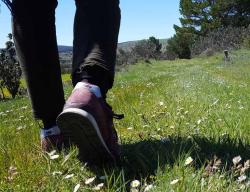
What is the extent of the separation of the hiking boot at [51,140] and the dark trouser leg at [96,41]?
0.42m

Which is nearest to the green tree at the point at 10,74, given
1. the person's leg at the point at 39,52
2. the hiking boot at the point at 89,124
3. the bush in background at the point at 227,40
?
the bush in background at the point at 227,40

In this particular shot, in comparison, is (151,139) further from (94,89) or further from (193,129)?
(94,89)

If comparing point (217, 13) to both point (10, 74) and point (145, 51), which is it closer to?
point (145, 51)

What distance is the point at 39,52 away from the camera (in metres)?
2.89

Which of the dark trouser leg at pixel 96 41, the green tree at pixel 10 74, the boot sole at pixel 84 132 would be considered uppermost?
the dark trouser leg at pixel 96 41

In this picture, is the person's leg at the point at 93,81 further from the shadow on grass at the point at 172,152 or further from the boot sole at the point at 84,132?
the shadow on grass at the point at 172,152

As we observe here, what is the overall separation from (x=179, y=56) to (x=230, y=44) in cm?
2568

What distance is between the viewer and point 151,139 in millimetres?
3312

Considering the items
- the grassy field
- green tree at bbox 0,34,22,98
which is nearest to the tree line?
green tree at bbox 0,34,22,98

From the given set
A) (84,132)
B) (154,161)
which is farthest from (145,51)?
(84,132)

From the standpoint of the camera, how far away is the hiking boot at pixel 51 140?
2.89m

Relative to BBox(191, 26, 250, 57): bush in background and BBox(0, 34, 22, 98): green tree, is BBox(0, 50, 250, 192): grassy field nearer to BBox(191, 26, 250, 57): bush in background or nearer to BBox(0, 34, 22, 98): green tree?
BBox(0, 34, 22, 98): green tree

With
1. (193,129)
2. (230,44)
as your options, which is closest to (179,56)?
(230,44)

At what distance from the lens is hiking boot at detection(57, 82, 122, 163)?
2260 millimetres
